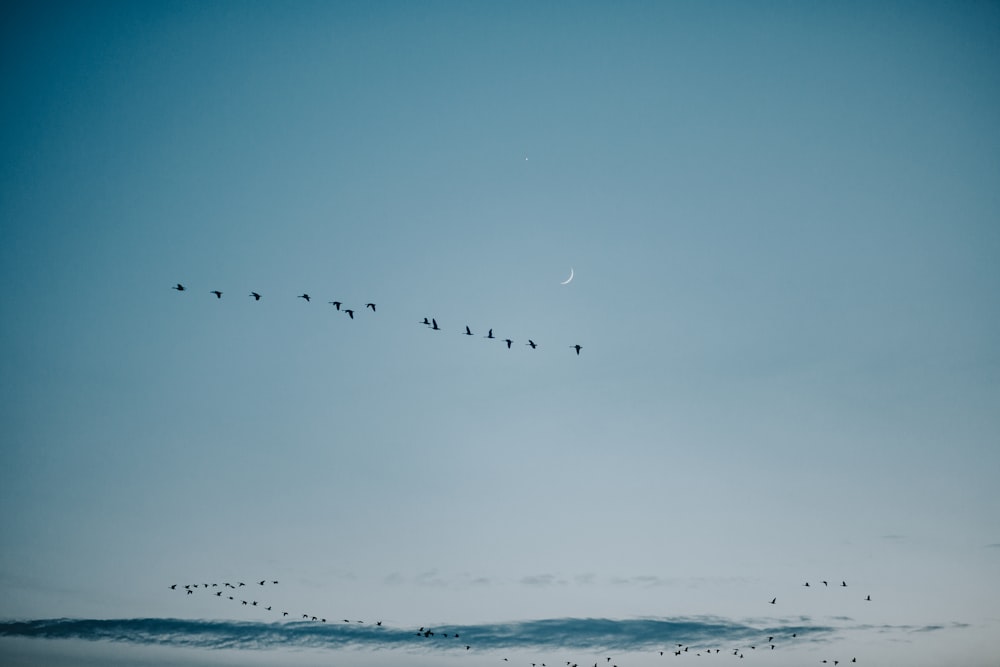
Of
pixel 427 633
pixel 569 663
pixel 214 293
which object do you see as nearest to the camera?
pixel 214 293

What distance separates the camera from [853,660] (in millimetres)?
102500

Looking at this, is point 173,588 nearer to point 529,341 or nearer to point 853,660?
point 529,341

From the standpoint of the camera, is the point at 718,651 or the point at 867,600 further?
the point at 718,651

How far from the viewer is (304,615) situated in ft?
305

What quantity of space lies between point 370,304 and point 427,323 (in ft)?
20.9

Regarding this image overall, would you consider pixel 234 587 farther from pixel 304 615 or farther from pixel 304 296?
pixel 304 296

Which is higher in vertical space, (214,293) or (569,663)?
(214,293)

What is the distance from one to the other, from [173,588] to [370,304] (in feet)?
140

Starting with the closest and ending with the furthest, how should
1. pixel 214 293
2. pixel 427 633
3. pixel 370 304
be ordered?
pixel 214 293 < pixel 370 304 < pixel 427 633

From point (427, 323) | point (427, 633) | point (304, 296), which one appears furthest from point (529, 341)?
point (427, 633)

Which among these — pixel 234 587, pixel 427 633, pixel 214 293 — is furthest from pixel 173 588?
pixel 214 293

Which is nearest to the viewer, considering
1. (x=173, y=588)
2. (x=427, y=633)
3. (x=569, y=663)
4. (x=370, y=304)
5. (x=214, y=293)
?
(x=214, y=293)

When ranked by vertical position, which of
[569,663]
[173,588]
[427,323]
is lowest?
[569,663]

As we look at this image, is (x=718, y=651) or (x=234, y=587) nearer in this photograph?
(x=234, y=587)
